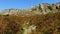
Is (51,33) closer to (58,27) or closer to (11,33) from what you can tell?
(58,27)

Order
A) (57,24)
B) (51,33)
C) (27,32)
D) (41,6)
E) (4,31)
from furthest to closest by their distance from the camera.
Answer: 1. (41,6)
2. (57,24)
3. (4,31)
4. (51,33)
5. (27,32)

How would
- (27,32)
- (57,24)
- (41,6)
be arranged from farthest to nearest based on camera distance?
(41,6), (57,24), (27,32)

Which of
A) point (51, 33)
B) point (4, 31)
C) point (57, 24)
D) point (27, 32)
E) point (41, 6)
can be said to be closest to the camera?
point (27, 32)

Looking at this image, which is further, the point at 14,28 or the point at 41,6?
the point at 41,6

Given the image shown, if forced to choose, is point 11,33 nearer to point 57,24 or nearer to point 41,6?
point 57,24

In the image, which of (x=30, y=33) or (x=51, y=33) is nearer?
(x=30, y=33)

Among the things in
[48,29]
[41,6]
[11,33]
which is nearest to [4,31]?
[11,33]

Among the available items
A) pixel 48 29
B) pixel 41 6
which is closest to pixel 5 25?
pixel 48 29

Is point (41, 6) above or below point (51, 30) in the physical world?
below

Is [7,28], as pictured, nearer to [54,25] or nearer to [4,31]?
[4,31]

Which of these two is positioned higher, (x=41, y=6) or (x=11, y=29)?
(x=11, y=29)
